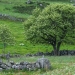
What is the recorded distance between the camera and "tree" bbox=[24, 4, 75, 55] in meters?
82.7

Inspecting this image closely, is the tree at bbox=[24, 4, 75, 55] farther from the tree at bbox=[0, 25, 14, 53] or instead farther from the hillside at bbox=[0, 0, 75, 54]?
the hillside at bbox=[0, 0, 75, 54]

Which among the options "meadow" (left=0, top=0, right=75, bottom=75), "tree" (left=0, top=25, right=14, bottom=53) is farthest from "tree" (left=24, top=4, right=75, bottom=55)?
"meadow" (left=0, top=0, right=75, bottom=75)

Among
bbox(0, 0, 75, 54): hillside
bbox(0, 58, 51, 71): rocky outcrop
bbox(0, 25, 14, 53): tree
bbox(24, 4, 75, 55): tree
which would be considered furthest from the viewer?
bbox(0, 0, 75, 54): hillside

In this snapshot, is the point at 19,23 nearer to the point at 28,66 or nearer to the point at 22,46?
the point at 22,46

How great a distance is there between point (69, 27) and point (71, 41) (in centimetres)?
405

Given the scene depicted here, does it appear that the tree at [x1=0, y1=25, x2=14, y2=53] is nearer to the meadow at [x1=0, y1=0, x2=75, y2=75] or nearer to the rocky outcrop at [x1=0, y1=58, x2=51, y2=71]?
the meadow at [x1=0, y1=0, x2=75, y2=75]

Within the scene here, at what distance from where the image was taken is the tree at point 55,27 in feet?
271

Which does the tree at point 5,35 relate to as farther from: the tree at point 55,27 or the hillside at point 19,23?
the hillside at point 19,23

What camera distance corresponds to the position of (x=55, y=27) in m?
83.8

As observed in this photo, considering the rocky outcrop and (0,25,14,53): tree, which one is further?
(0,25,14,53): tree

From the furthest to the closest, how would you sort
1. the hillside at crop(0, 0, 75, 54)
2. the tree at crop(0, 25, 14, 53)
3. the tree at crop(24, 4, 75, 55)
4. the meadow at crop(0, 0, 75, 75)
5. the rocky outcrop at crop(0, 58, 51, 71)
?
1. the hillside at crop(0, 0, 75, 54)
2. the tree at crop(0, 25, 14, 53)
3. the tree at crop(24, 4, 75, 55)
4. the rocky outcrop at crop(0, 58, 51, 71)
5. the meadow at crop(0, 0, 75, 75)

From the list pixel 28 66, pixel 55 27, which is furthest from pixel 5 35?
pixel 28 66

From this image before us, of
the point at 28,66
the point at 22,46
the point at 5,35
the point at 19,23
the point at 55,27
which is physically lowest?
the point at 22,46

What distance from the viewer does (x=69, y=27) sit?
83938 millimetres
